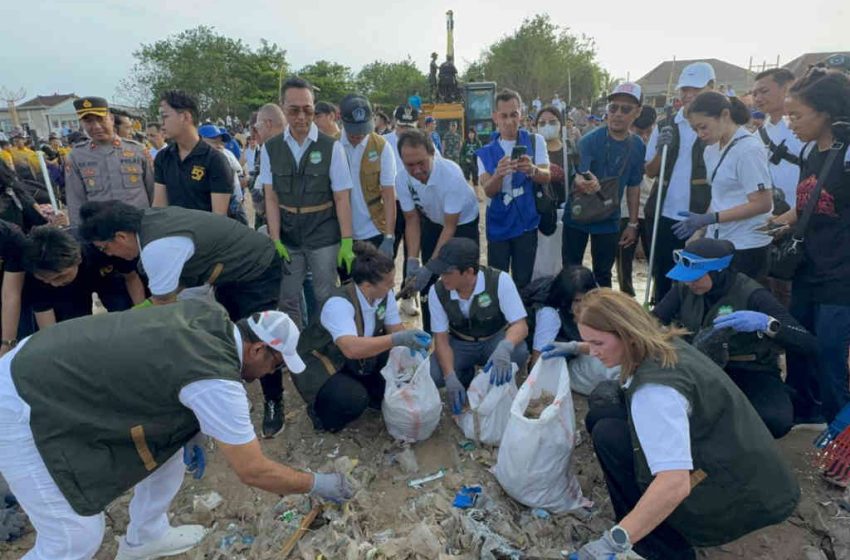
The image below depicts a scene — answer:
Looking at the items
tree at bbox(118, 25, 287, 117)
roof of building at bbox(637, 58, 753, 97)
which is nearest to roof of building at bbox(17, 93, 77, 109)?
tree at bbox(118, 25, 287, 117)

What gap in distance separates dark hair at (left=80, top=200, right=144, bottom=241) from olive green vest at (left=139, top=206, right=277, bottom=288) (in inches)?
2.1

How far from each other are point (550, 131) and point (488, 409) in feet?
9.21

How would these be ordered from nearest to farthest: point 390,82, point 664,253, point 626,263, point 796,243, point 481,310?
point 796,243, point 481,310, point 664,253, point 626,263, point 390,82

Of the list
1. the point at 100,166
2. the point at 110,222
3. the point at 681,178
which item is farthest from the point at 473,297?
the point at 100,166

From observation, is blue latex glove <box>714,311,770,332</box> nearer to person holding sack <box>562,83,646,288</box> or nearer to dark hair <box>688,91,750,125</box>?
dark hair <box>688,91,750,125</box>

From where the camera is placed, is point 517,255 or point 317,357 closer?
point 317,357

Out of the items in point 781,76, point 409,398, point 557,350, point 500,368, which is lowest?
point 409,398

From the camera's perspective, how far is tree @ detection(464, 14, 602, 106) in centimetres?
3878

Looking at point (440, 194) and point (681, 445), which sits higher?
point (440, 194)

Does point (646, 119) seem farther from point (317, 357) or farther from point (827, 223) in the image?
point (317, 357)

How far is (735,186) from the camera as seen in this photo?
3.04 meters

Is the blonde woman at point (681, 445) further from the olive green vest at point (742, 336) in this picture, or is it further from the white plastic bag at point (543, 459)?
the olive green vest at point (742, 336)

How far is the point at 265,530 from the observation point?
223 centimetres

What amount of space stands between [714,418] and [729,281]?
113 cm
